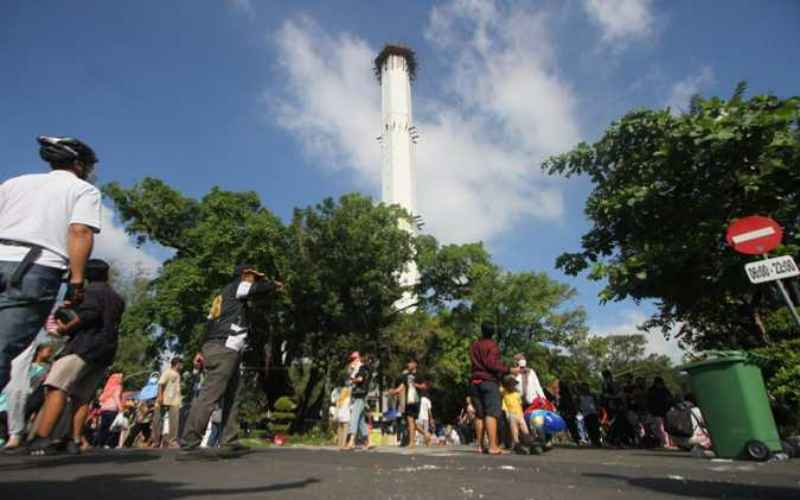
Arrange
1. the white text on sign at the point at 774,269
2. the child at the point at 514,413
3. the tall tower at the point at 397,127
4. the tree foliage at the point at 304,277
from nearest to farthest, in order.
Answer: the white text on sign at the point at 774,269
the child at the point at 514,413
the tree foliage at the point at 304,277
the tall tower at the point at 397,127

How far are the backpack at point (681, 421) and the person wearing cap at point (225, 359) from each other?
324 inches

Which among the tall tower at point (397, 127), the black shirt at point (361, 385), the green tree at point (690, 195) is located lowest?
the black shirt at point (361, 385)

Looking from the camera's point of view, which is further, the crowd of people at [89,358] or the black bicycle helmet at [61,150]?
the black bicycle helmet at [61,150]

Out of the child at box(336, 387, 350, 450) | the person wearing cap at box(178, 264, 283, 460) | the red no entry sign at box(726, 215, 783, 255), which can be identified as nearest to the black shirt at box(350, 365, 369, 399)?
the child at box(336, 387, 350, 450)

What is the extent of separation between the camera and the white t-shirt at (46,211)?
10.5ft

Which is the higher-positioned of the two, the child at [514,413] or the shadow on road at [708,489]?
A: the child at [514,413]

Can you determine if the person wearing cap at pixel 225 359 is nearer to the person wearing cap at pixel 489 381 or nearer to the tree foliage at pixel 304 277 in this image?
the person wearing cap at pixel 489 381

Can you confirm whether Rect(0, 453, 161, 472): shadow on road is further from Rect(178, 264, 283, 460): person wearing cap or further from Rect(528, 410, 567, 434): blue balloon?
Rect(528, 410, 567, 434): blue balloon

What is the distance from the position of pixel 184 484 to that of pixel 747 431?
6.06m

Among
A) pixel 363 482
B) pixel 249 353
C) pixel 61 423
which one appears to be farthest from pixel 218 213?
pixel 363 482

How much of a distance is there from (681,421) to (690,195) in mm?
4332

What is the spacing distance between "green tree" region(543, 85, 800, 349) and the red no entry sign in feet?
8.70

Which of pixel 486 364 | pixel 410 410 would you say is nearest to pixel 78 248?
pixel 486 364

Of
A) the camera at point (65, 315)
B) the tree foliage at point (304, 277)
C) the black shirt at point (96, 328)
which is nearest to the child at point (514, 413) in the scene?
the black shirt at point (96, 328)
